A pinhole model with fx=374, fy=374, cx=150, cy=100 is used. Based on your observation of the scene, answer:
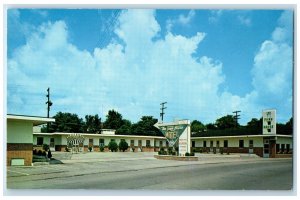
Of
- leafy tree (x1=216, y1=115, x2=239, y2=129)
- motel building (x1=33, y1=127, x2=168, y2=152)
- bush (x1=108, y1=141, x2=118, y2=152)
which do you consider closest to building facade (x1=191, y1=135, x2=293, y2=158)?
motel building (x1=33, y1=127, x2=168, y2=152)

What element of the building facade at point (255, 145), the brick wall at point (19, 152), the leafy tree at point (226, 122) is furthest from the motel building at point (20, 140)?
the leafy tree at point (226, 122)

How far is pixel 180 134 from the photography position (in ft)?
96.0

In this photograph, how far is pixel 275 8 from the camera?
12.7 metres

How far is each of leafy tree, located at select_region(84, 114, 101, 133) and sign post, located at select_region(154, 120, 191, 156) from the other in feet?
99.7

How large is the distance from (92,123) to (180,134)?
3400 cm

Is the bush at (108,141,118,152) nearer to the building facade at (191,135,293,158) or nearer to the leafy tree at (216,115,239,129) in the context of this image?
the building facade at (191,135,293,158)

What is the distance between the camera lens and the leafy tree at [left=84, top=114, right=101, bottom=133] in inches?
2352

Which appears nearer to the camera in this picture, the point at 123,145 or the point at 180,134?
the point at 180,134

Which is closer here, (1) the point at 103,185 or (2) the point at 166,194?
(2) the point at 166,194

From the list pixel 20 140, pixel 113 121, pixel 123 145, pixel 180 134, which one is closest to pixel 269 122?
pixel 180 134

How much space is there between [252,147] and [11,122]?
89.6ft

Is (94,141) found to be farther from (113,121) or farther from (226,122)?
(226,122)
